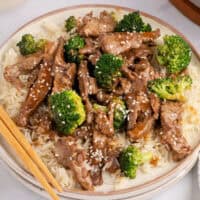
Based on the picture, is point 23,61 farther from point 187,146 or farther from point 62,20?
point 187,146

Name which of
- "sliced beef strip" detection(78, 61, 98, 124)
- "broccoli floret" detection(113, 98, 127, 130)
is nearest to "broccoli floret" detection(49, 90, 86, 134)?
"sliced beef strip" detection(78, 61, 98, 124)

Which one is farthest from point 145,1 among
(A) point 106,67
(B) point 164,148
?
(B) point 164,148

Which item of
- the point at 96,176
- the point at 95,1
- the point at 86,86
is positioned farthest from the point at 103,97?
the point at 95,1

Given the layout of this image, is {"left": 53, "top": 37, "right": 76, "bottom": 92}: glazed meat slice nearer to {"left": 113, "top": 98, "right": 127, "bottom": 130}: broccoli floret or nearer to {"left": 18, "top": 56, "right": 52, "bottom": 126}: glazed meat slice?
{"left": 18, "top": 56, "right": 52, "bottom": 126}: glazed meat slice

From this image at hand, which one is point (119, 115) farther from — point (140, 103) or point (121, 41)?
point (121, 41)

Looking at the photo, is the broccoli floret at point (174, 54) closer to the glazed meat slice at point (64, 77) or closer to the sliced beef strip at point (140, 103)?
the sliced beef strip at point (140, 103)

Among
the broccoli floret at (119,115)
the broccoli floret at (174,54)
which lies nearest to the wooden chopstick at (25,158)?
the broccoli floret at (119,115)
